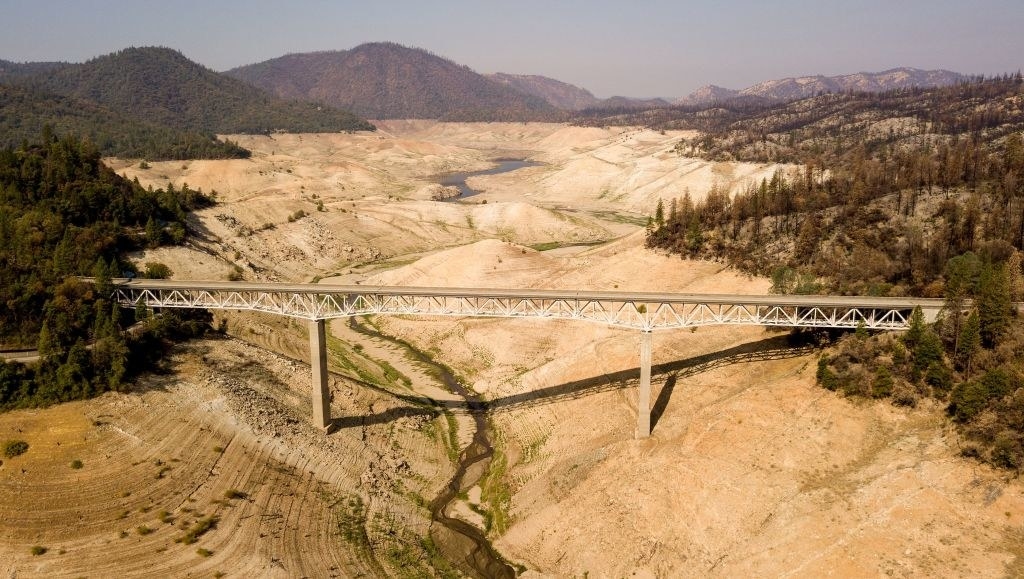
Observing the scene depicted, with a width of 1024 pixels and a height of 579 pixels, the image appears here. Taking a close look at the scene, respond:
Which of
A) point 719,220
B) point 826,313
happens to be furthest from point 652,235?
point 826,313

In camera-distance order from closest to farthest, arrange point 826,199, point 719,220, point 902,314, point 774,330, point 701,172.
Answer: point 902,314
point 774,330
point 826,199
point 719,220
point 701,172

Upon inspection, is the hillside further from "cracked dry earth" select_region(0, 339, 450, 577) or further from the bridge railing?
"cracked dry earth" select_region(0, 339, 450, 577)

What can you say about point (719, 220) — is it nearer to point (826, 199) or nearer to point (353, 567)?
point (826, 199)

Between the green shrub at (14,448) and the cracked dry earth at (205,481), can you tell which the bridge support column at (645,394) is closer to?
the cracked dry earth at (205,481)

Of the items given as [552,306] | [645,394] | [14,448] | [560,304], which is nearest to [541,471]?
[645,394]

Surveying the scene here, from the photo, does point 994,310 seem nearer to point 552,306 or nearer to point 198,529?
point 552,306

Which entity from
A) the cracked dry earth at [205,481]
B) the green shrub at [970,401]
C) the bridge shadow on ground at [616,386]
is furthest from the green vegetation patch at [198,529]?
the green shrub at [970,401]
